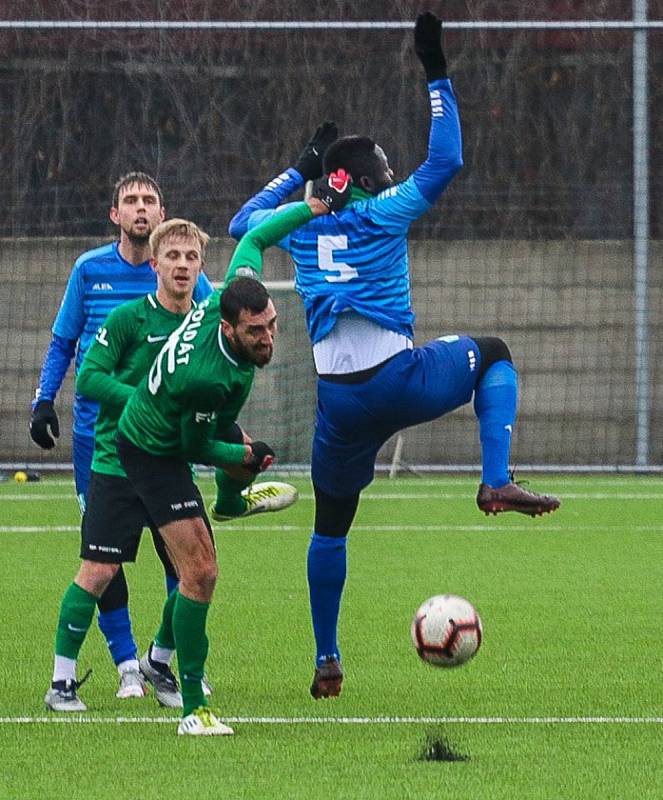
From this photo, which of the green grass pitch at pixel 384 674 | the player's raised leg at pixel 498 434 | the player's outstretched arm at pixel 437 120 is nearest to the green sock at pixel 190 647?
the green grass pitch at pixel 384 674

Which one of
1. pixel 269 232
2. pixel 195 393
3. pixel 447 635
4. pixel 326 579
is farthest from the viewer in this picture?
pixel 326 579

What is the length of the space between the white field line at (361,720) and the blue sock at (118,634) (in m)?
0.71

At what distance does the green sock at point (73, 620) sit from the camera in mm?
7289

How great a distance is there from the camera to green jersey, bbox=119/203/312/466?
6.48m

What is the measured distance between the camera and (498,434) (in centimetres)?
745

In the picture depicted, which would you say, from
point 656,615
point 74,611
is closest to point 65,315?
point 74,611

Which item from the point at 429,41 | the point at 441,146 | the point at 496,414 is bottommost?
the point at 496,414

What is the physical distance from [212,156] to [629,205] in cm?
383

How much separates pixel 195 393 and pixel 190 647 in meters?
0.91

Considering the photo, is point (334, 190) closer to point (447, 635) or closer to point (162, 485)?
point (162, 485)

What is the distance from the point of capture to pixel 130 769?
6.09m

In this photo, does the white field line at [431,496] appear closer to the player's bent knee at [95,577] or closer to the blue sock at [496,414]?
the blue sock at [496,414]

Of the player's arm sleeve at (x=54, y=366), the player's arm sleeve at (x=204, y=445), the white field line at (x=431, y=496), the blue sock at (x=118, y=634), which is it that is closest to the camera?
the player's arm sleeve at (x=204, y=445)

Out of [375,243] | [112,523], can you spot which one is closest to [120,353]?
[112,523]
